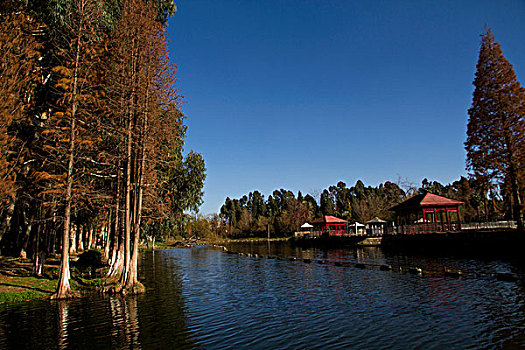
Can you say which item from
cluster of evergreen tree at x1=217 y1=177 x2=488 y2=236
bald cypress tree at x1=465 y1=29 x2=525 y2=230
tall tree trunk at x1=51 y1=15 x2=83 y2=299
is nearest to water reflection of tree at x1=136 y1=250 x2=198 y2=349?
tall tree trunk at x1=51 y1=15 x2=83 y2=299

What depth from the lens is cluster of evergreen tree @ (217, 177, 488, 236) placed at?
7850 cm

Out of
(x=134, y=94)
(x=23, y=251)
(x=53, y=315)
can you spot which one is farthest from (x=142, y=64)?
(x=23, y=251)

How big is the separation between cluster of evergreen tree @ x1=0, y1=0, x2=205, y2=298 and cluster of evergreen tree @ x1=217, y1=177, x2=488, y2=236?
2645 inches

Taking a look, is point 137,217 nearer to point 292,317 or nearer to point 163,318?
point 163,318

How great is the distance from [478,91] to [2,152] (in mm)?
37272

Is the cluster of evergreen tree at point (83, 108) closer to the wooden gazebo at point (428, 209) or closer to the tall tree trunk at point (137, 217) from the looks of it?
the tall tree trunk at point (137, 217)

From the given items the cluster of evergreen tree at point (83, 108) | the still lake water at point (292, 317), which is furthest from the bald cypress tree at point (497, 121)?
the cluster of evergreen tree at point (83, 108)

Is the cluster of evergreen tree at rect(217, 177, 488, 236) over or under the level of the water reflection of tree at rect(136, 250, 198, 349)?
over

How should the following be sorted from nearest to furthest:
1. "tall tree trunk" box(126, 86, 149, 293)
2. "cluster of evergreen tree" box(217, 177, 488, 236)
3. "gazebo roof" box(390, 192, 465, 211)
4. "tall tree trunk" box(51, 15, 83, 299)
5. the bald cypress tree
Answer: "tall tree trunk" box(51, 15, 83, 299) < "tall tree trunk" box(126, 86, 149, 293) < the bald cypress tree < "gazebo roof" box(390, 192, 465, 211) < "cluster of evergreen tree" box(217, 177, 488, 236)

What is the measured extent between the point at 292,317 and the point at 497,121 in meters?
29.9

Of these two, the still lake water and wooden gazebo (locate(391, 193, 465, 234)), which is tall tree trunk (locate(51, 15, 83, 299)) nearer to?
the still lake water

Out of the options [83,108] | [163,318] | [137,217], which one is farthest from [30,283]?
[163,318]

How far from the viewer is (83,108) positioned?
57.5 feet

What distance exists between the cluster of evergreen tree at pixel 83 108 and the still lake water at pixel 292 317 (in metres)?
3.51
